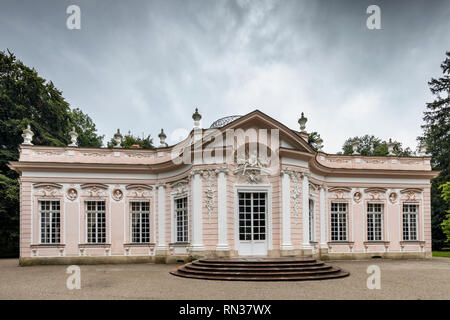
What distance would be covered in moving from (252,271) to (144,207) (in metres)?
7.74

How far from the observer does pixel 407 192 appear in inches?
707

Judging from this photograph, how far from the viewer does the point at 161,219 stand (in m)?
16.0

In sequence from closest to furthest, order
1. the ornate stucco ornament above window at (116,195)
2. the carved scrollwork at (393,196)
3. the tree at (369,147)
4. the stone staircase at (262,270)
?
the stone staircase at (262,270) → the ornate stucco ornament above window at (116,195) → the carved scrollwork at (393,196) → the tree at (369,147)

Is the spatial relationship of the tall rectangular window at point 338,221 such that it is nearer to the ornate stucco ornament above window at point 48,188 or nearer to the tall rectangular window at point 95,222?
the tall rectangular window at point 95,222

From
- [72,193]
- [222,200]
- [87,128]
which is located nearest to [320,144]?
[222,200]

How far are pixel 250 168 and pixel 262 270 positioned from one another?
414 centimetres

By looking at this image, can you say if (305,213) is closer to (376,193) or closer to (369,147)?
(376,193)

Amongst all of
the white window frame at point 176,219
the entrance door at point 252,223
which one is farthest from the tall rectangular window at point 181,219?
the entrance door at point 252,223

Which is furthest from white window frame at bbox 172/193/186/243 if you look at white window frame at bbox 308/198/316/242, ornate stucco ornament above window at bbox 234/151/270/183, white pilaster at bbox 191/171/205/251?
white window frame at bbox 308/198/316/242

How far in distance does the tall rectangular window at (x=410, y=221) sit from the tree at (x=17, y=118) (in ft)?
71.4

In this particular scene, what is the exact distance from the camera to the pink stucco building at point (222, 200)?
43.2ft

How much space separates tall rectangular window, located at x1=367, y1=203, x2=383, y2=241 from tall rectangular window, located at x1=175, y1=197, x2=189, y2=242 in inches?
363

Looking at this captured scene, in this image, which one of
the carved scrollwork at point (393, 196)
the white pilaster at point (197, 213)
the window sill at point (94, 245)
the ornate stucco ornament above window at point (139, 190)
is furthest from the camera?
the carved scrollwork at point (393, 196)

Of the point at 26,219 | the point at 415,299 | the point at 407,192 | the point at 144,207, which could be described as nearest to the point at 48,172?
the point at 26,219
